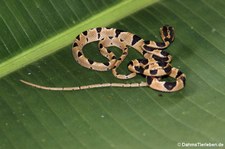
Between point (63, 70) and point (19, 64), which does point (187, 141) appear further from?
point (19, 64)

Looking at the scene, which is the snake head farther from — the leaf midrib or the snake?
the leaf midrib

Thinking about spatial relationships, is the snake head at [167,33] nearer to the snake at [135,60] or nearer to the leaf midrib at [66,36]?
the snake at [135,60]

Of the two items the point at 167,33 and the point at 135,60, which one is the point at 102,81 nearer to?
the point at 135,60

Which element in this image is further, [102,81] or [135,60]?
[135,60]

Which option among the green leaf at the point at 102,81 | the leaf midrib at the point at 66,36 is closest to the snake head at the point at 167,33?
the green leaf at the point at 102,81

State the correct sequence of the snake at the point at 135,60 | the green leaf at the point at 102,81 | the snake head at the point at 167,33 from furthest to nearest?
the snake head at the point at 167,33, the snake at the point at 135,60, the green leaf at the point at 102,81

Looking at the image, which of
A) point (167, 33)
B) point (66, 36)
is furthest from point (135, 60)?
point (66, 36)

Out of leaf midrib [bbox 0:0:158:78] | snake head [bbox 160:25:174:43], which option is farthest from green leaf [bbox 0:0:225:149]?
snake head [bbox 160:25:174:43]

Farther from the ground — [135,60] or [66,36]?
[66,36]
